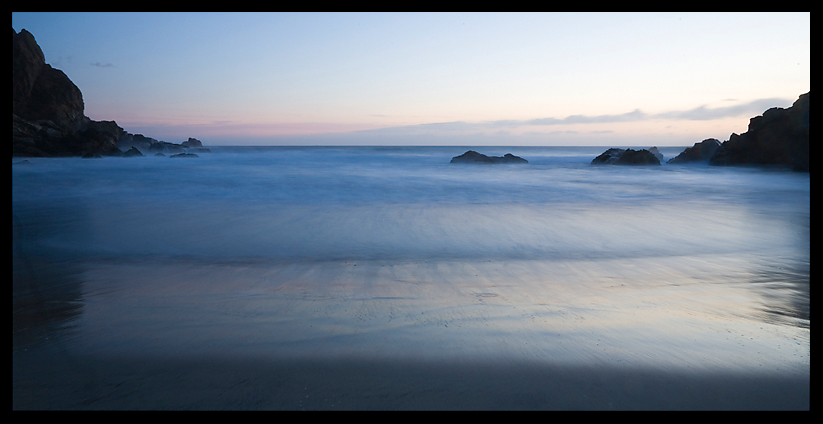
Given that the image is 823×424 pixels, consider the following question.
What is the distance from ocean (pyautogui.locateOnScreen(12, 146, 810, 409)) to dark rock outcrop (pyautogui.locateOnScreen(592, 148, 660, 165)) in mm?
14882

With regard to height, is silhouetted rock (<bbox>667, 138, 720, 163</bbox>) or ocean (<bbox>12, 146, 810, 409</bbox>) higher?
silhouetted rock (<bbox>667, 138, 720, 163</bbox>)

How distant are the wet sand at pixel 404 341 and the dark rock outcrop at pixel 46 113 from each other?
25.2 meters

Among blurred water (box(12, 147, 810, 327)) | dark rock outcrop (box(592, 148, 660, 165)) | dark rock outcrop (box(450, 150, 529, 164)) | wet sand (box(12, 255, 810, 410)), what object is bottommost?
wet sand (box(12, 255, 810, 410))

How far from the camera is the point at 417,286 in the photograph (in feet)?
13.6

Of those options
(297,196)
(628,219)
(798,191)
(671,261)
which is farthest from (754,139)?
(297,196)

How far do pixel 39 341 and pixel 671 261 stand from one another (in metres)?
6.20

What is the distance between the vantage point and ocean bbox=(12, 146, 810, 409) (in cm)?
256

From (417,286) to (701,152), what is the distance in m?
27.2

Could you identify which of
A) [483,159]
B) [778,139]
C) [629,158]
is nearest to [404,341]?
[778,139]

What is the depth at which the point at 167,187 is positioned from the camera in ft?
44.7

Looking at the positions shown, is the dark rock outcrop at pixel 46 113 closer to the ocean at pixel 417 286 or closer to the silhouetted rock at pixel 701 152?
the ocean at pixel 417 286

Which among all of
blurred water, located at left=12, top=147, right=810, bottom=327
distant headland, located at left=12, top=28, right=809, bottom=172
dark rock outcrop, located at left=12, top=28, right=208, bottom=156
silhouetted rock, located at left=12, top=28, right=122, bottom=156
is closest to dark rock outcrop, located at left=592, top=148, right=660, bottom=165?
distant headland, located at left=12, top=28, right=809, bottom=172

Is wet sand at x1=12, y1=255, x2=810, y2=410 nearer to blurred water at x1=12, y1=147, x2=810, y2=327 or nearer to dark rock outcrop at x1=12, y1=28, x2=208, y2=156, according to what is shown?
blurred water at x1=12, y1=147, x2=810, y2=327
